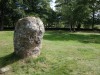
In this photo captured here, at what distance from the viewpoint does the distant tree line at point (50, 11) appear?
127ft

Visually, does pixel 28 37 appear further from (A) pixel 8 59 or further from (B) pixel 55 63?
(B) pixel 55 63

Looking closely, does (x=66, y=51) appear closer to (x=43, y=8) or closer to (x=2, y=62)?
(x=2, y=62)

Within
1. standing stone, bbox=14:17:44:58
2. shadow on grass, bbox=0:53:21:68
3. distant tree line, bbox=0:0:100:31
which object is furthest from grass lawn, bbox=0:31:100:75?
distant tree line, bbox=0:0:100:31

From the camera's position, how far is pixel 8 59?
1122cm

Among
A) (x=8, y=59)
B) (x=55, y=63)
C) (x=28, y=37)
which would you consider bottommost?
(x=55, y=63)

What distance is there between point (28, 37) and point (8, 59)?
1.53m

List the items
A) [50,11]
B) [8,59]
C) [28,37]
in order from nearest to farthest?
[28,37]
[8,59]
[50,11]

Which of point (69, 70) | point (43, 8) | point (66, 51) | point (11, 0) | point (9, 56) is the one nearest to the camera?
point (69, 70)

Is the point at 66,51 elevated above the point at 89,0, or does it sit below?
below

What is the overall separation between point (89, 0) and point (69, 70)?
72.8 feet

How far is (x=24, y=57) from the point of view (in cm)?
1100

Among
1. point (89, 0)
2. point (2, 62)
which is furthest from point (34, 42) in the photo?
point (89, 0)

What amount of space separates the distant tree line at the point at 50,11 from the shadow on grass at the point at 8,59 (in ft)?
70.2

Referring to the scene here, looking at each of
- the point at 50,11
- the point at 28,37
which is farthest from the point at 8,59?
the point at 50,11
